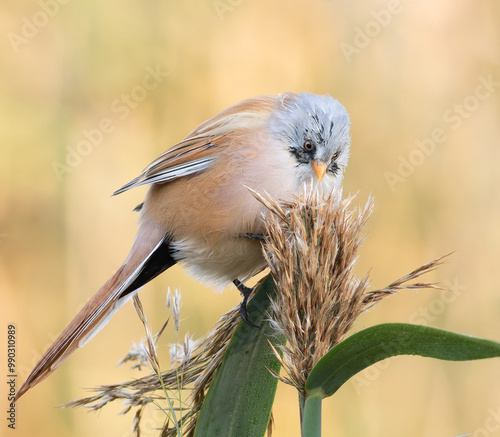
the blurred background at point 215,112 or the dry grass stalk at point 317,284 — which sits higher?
the blurred background at point 215,112

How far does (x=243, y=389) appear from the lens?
145cm

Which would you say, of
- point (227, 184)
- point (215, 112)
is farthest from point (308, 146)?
point (215, 112)

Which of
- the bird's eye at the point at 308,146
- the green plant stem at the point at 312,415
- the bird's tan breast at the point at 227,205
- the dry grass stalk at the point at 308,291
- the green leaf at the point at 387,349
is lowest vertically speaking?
the green plant stem at the point at 312,415

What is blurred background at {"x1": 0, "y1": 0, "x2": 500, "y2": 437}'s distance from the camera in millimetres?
3240

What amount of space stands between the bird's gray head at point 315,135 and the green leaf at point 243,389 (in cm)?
73

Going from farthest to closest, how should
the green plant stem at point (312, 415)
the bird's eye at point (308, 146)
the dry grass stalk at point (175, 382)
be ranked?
the bird's eye at point (308, 146), the dry grass stalk at point (175, 382), the green plant stem at point (312, 415)

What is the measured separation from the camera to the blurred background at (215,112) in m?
3.24

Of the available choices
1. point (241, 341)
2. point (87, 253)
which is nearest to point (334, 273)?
point (241, 341)

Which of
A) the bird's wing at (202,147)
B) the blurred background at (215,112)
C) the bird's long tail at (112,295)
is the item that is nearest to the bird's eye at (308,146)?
the bird's wing at (202,147)

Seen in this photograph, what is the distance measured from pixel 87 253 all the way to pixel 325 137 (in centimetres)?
170

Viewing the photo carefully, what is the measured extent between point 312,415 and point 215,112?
260 centimetres

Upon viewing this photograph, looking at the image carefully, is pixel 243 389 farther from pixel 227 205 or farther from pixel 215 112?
pixel 215 112

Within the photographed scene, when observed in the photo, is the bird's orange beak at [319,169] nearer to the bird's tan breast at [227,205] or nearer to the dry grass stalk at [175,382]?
the bird's tan breast at [227,205]

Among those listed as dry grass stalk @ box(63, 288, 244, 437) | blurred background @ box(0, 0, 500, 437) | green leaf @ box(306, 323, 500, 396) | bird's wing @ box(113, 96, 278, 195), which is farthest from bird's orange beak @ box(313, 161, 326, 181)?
blurred background @ box(0, 0, 500, 437)
